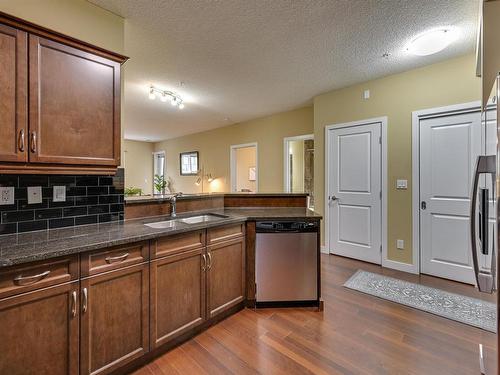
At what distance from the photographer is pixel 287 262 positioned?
7.33 ft

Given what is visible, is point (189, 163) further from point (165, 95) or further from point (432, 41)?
point (432, 41)

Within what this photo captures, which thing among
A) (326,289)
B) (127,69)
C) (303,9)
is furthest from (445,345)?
(127,69)

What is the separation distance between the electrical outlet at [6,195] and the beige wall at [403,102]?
3.75 meters

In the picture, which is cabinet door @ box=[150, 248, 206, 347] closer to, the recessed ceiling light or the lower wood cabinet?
the lower wood cabinet

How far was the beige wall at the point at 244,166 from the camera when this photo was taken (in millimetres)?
6527

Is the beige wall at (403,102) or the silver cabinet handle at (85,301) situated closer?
the silver cabinet handle at (85,301)

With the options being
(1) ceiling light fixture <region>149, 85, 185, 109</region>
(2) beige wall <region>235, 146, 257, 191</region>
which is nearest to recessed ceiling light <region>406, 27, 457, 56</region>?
(1) ceiling light fixture <region>149, 85, 185, 109</region>

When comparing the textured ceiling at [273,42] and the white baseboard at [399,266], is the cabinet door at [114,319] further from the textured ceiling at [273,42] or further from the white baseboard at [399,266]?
the white baseboard at [399,266]

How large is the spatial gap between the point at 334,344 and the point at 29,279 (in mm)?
1902

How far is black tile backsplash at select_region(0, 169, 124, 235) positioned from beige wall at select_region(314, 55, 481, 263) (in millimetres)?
3184

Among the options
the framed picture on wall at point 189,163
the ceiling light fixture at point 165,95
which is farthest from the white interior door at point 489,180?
the framed picture on wall at point 189,163

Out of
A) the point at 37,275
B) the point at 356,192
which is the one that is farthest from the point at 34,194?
the point at 356,192

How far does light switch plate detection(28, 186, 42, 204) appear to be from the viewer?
1.65 meters

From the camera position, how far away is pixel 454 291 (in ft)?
8.57
